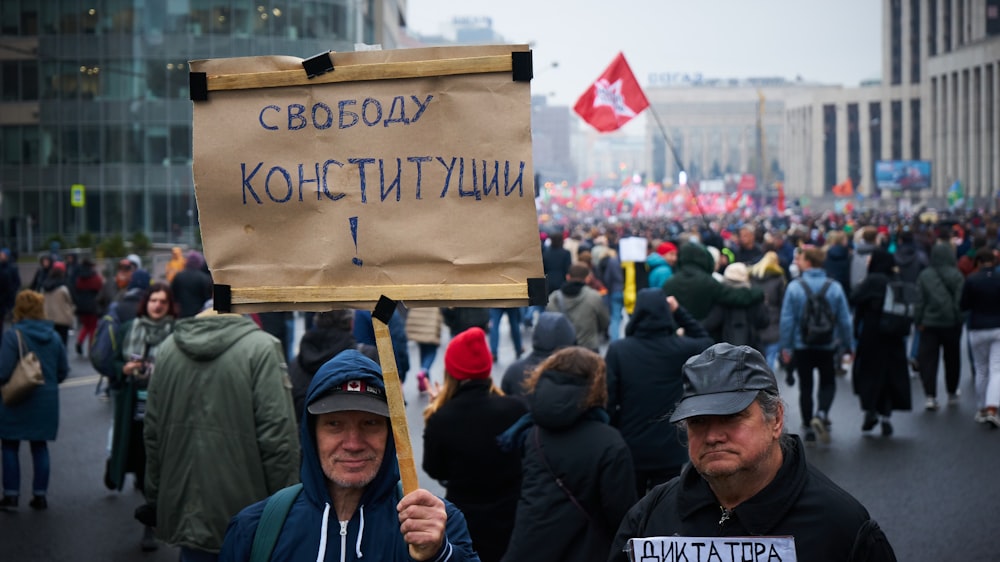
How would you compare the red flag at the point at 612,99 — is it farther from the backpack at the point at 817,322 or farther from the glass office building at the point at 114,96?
the glass office building at the point at 114,96

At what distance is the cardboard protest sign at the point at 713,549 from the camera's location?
3070 mm

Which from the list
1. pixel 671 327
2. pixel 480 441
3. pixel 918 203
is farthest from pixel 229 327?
pixel 918 203

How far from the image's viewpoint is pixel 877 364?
39.8ft

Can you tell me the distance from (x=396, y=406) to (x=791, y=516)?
99cm

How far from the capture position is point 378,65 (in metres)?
3.21

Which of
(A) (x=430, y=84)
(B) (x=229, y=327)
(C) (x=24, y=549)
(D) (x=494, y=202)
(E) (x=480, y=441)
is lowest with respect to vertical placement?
(C) (x=24, y=549)

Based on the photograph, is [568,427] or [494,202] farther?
[568,427]

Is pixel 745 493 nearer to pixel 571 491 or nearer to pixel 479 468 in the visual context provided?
pixel 571 491

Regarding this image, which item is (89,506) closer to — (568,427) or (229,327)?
(229,327)

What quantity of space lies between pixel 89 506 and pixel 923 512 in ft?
19.9

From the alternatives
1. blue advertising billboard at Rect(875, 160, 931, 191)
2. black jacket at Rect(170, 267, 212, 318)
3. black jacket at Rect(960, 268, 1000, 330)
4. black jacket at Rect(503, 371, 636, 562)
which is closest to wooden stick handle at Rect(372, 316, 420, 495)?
black jacket at Rect(503, 371, 636, 562)

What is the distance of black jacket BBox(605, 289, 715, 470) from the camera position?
24.2ft

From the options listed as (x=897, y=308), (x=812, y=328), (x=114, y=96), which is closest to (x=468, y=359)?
(x=812, y=328)

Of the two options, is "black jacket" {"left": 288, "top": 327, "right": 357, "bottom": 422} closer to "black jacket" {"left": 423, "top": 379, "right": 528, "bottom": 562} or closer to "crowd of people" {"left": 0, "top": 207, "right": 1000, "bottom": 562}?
"crowd of people" {"left": 0, "top": 207, "right": 1000, "bottom": 562}
